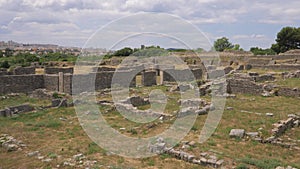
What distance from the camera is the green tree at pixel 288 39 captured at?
58188 millimetres

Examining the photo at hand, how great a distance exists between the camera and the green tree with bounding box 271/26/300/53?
58.2 metres

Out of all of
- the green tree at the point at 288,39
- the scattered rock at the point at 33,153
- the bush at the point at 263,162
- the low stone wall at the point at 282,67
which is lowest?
the scattered rock at the point at 33,153

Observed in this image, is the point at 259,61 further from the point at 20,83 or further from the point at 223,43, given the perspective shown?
the point at 223,43

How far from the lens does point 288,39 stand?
195ft

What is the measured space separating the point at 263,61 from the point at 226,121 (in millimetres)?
27493

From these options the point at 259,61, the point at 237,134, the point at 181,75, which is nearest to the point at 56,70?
the point at 181,75

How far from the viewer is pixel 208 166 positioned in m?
8.41

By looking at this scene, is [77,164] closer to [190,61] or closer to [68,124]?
[68,124]

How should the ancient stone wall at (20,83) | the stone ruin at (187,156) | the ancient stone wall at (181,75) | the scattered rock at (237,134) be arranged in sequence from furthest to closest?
1. the ancient stone wall at (181,75)
2. the ancient stone wall at (20,83)
3. the scattered rock at (237,134)
4. the stone ruin at (187,156)

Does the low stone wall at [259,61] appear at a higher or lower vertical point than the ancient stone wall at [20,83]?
higher

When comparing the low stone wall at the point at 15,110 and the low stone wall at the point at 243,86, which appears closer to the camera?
the low stone wall at the point at 15,110

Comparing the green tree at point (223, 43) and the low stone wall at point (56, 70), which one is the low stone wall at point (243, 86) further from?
the green tree at point (223, 43)

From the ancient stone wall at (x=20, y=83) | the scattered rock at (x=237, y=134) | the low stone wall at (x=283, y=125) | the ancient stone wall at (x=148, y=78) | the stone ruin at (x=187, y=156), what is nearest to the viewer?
the stone ruin at (x=187, y=156)

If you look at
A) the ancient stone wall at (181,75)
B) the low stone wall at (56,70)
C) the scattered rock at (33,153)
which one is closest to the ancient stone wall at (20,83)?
the low stone wall at (56,70)
